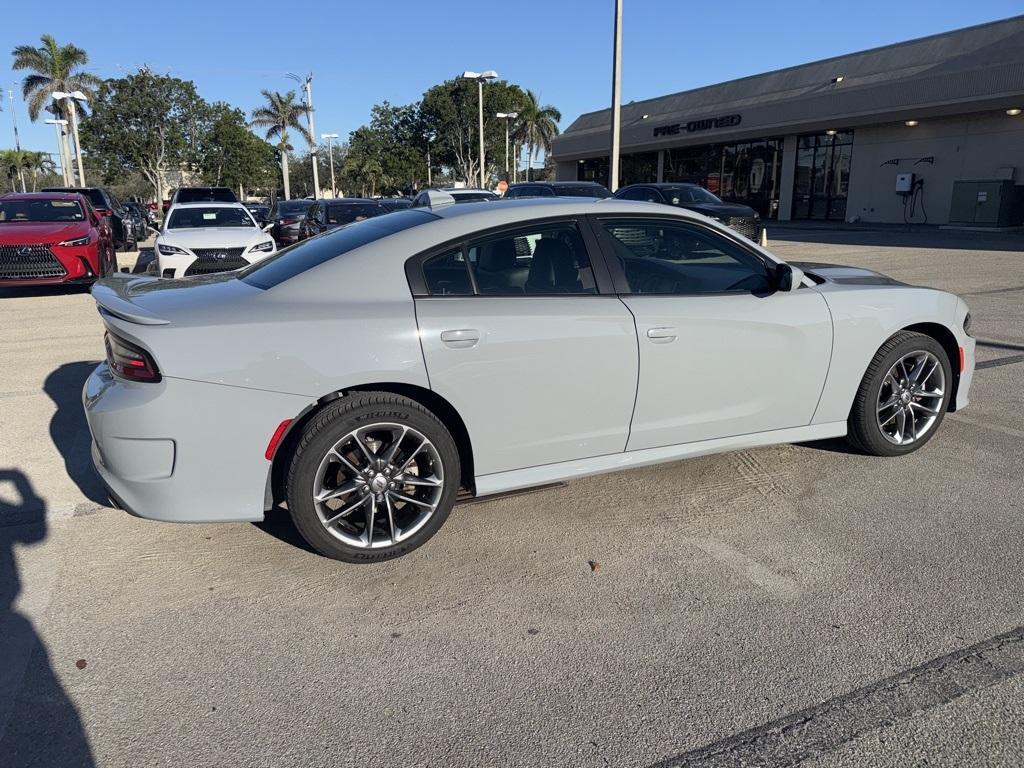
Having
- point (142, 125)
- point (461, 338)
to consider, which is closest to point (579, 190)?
point (461, 338)

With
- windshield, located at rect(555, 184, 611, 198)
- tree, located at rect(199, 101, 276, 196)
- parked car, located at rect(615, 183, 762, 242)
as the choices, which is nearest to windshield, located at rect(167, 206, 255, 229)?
windshield, located at rect(555, 184, 611, 198)

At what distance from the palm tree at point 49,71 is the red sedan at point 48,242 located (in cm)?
3799

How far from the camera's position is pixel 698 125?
34.8 metres

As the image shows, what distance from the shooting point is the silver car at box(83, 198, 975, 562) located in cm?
311

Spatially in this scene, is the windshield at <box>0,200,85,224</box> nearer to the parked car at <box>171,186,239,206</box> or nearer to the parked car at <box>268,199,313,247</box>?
the parked car at <box>268,199,313,247</box>

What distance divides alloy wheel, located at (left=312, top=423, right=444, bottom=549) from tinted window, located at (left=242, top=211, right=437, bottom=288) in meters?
0.90

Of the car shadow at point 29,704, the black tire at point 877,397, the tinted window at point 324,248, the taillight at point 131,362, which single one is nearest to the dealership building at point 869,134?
the black tire at point 877,397

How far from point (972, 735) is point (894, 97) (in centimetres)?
2945

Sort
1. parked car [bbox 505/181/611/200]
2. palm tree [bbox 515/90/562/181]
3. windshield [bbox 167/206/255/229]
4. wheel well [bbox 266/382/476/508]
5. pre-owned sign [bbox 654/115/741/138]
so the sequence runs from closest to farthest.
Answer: wheel well [bbox 266/382/476/508]
windshield [bbox 167/206/255/229]
parked car [bbox 505/181/611/200]
pre-owned sign [bbox 654/115/741/138]
palm tree [bbox 515/90/562/181]

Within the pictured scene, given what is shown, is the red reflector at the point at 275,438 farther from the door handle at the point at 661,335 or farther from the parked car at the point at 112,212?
the parked car at the point at 112,212

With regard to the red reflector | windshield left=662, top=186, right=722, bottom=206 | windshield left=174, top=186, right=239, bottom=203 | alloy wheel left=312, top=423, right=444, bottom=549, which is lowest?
alloy wheel left=312, top=423, right=444, bottom=549

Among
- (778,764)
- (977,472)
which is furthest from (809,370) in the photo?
(778,764)

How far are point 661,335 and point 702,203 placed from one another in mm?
15230

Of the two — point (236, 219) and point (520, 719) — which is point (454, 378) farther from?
point (236, 219)
